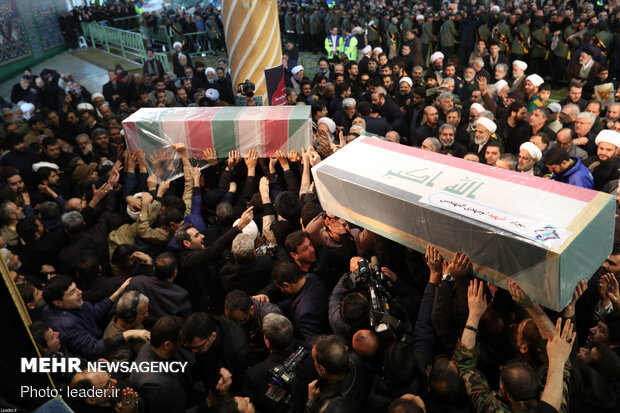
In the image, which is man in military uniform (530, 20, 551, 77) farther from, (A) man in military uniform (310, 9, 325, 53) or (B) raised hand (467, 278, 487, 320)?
(B) raised hand (467, 278, 487, 320)

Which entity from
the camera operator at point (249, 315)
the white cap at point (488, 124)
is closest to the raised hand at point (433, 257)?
the camera operator at point (249, 315)

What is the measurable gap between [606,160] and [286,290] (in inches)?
144

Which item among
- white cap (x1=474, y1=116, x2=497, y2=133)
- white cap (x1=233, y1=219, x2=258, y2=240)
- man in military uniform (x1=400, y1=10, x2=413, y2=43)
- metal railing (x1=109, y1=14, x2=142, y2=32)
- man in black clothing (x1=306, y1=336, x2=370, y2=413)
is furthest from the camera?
metal railing (x1=109, y1=14, x2=142, y2=32)

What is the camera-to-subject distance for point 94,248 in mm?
3836

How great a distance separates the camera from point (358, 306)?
2623 millimetres

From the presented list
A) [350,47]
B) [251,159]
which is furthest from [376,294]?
[350,47]

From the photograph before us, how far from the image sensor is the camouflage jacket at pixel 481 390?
6.94ft

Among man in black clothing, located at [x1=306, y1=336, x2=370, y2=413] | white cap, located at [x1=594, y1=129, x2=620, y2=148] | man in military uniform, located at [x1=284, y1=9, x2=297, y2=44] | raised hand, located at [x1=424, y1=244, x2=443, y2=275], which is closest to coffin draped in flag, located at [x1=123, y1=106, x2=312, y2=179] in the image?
raised hand, located at [x1=424, y1=244, x2=443, y2=275]

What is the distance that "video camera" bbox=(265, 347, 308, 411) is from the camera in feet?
7.52

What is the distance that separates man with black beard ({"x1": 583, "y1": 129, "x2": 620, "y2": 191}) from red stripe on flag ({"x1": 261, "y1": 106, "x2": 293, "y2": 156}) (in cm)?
323

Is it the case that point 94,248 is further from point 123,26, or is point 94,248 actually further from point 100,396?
point 123,26

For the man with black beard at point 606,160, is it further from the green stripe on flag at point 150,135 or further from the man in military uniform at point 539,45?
the man in military uniform at point 539,45

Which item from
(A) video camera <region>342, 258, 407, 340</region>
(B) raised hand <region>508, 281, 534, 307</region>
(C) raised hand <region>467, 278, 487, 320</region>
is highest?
(B) raised hand <region>508, 281, 534, 307</region>

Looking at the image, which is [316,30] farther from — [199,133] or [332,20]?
[199,133]
